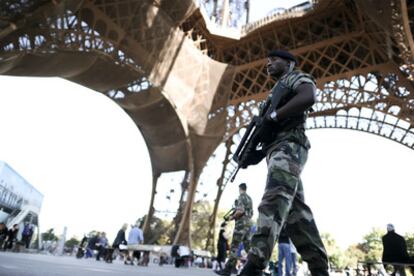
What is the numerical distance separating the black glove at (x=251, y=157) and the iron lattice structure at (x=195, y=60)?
38.4 ft

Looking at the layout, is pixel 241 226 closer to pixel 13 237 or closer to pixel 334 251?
pixel 13 237

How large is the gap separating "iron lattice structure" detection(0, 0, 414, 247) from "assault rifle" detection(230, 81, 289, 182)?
11612 millimetres

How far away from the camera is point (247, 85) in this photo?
2594 cm

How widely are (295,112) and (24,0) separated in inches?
476

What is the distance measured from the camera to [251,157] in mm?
2928

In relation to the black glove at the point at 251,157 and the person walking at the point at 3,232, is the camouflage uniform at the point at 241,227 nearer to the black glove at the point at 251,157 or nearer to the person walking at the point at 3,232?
the black glove at the point at 251,157

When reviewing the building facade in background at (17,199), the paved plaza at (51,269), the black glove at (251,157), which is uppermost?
the building facade in background at (17,199)

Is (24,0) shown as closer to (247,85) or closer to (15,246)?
(15,246)

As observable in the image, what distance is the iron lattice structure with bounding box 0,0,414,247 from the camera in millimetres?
14875

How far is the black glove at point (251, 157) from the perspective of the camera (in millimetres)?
2905

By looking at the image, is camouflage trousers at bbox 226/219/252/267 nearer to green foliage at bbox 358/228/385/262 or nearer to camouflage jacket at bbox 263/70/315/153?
camouflage jacket at bbox 263/70/315/153

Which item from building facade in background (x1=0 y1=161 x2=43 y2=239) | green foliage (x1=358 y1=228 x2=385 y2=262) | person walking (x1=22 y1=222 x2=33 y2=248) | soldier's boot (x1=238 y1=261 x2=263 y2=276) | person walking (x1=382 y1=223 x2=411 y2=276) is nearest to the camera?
soldier's boot (x1=238 y1=261 x2=263 y2=276)

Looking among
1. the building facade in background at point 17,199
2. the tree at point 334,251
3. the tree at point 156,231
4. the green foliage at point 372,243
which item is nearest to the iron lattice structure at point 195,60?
the tree at point 156,231

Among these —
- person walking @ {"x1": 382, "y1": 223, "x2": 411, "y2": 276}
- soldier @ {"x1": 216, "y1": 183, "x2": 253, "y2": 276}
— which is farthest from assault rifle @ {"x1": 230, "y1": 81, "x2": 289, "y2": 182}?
person walking @ {"x1": 382, "y1": 223, "x2": 411, "y2": 276}
